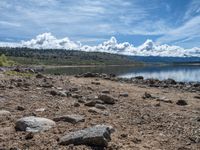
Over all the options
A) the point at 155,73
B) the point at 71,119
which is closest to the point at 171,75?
the point at 155,73

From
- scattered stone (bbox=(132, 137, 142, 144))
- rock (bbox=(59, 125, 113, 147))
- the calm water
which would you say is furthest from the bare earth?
the calm water

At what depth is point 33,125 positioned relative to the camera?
10750 mm

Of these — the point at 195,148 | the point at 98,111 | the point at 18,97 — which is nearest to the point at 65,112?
the point at 98,111

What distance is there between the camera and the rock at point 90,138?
29.8 feet

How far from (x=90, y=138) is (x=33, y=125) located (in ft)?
8.06

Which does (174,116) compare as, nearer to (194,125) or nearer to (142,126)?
(194,125)

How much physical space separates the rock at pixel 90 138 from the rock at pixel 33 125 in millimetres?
1371

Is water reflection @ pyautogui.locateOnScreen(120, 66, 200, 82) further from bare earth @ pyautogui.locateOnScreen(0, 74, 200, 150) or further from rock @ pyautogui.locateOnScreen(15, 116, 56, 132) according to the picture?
rock @ pyautogui.locateOnScreen(15, 116, 56, 132)

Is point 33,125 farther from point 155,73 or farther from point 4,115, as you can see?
point 155,73

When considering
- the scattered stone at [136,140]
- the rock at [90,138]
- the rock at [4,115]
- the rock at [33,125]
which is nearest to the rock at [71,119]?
the rock at [33,125]

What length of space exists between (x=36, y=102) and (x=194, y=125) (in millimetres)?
7268

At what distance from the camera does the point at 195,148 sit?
988cm

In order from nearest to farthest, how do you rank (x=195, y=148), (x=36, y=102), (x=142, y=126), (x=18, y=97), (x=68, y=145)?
1. (x=68, y=145)
2. (x=195, y=148)
3. (x=142, y=126)
4. (x=36, y=102)
5. (x=18, y=97)

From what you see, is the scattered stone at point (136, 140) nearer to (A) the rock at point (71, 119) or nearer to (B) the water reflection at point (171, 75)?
(A) the rock at point (71, 119)
